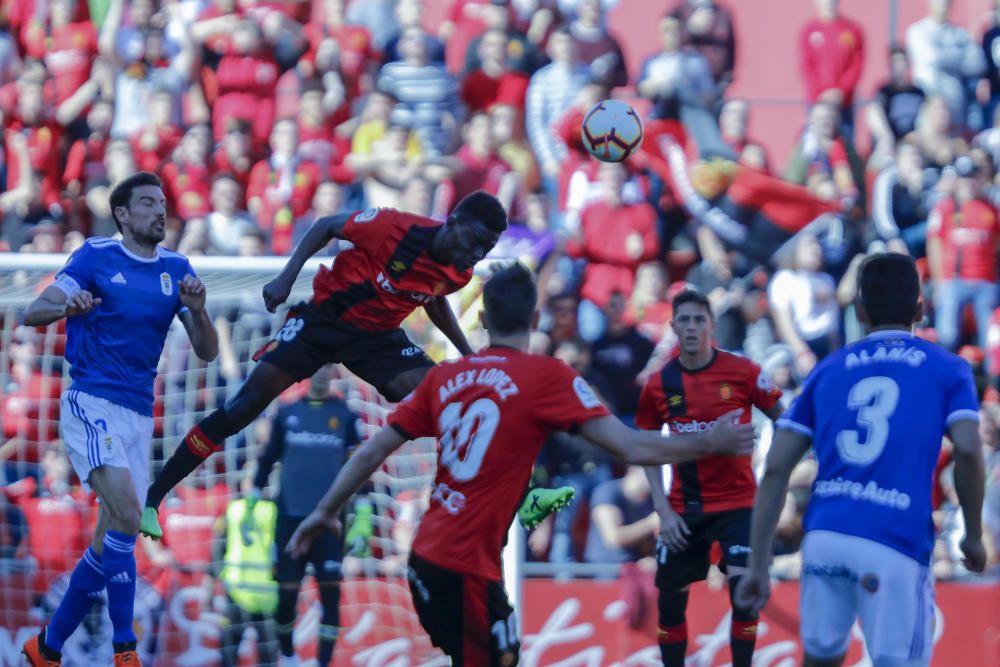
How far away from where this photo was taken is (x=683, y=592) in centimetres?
824

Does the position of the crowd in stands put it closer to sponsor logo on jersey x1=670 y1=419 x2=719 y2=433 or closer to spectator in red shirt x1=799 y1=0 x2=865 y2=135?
spectator in red shirt x1=799 y1=0 x2=865 y2=135

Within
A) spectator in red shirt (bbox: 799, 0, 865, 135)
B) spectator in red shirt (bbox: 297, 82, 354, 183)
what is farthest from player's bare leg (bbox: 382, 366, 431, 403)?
spectator in red shirt (bbox: 799, 0, 865, 135)

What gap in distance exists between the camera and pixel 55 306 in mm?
6824

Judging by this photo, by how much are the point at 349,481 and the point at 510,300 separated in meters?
0.93

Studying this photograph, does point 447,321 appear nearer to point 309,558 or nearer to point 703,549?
point 703,549

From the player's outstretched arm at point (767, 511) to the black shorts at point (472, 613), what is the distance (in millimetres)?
916

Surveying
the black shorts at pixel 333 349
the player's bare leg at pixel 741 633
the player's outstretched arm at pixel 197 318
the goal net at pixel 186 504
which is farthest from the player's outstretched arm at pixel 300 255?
the player's bare leg at pixel 741 633

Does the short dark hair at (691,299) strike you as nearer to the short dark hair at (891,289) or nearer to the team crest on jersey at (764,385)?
the team crest on jersey at (764,385)

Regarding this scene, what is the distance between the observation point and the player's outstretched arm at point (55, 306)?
6781 mm

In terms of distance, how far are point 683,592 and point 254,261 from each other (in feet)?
11.2

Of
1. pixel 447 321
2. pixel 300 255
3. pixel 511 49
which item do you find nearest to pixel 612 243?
pixel 511 49

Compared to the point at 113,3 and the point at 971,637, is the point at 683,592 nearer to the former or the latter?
the point at 971,637

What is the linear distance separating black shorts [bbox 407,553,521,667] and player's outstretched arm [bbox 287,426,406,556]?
391 mm

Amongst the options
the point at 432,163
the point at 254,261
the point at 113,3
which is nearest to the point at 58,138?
the point at 113,3
